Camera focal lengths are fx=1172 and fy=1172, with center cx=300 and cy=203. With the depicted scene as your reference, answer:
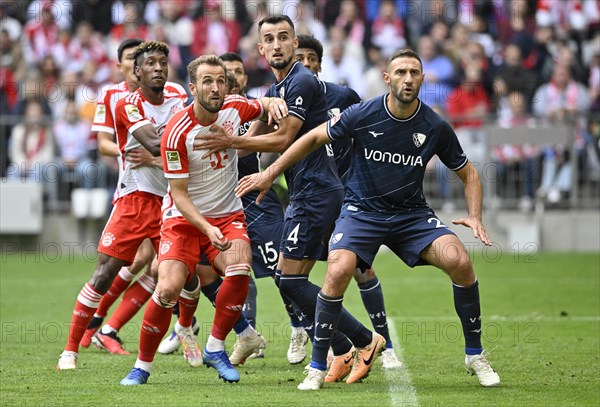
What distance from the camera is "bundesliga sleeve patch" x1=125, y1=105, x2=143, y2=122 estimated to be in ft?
32.2

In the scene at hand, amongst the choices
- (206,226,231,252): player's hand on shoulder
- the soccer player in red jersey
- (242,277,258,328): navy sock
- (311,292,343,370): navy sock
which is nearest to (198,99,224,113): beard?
(206,226,231,252): player's hand on shoulder

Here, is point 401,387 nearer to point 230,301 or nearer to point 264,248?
point 230,301

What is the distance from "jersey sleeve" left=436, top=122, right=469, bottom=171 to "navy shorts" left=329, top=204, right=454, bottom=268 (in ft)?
1.46

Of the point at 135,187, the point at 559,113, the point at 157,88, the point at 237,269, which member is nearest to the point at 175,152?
the point at 237,269

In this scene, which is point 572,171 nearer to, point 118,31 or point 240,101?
point 118,31

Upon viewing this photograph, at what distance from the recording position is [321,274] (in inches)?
696

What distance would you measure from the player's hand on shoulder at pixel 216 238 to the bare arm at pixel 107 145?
2.43 meters

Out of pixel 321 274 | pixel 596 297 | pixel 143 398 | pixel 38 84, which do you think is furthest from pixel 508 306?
pixel 38 84

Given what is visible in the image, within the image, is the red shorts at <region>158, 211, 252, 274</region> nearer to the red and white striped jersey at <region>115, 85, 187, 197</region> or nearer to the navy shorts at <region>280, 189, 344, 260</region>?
the navy shorts at <region>280, 189, 344, 260</region>

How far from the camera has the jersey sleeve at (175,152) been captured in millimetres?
8766

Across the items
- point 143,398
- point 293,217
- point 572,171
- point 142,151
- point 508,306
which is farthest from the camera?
point 572,171

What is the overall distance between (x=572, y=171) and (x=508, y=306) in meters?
6.44

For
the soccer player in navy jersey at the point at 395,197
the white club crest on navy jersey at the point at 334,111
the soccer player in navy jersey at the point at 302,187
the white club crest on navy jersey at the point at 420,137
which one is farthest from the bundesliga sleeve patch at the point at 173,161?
the white club crest on navy jersey at the point at 420,137

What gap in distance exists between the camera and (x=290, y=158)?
8.64m
